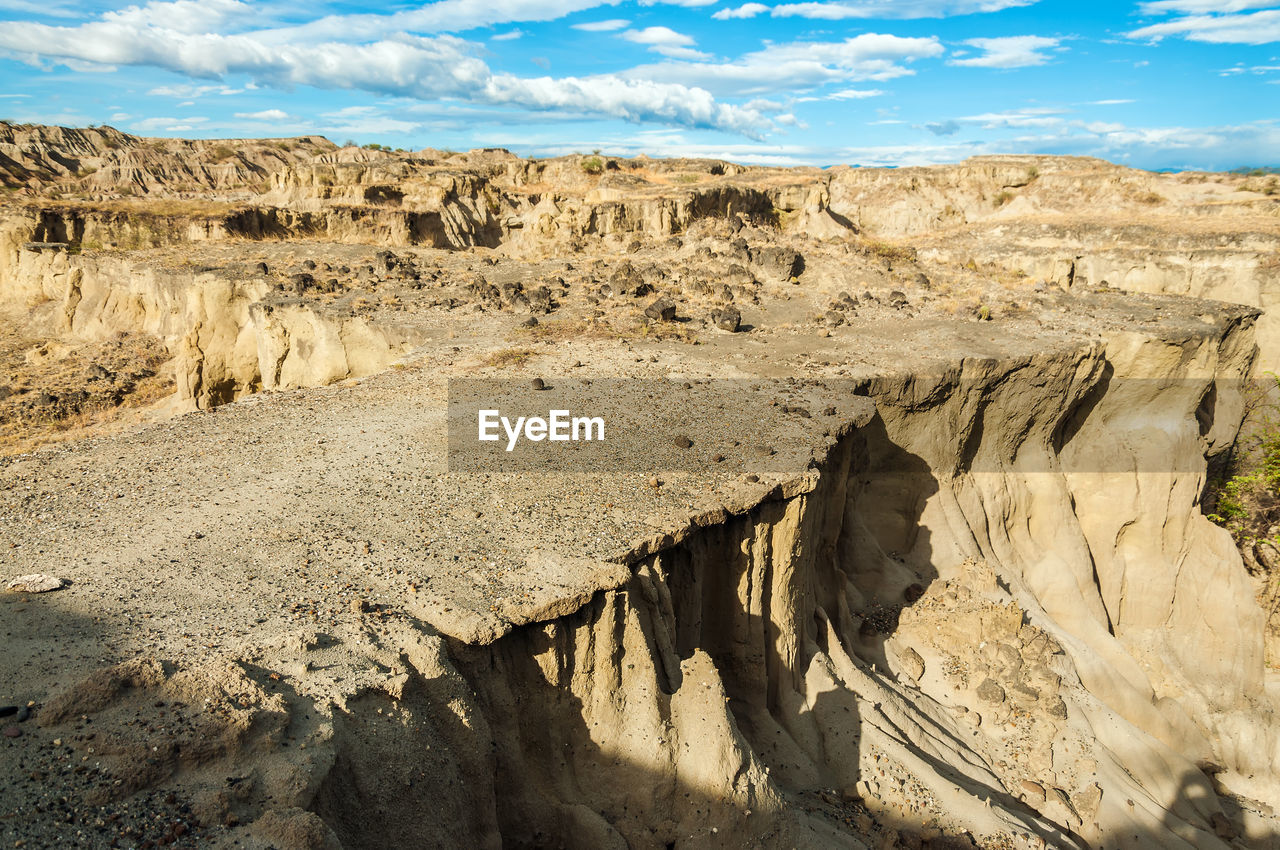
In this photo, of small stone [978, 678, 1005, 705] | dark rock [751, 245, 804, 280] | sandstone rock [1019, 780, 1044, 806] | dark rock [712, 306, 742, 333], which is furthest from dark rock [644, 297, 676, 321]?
sandstone rock [1019, 780, 1044, 806]

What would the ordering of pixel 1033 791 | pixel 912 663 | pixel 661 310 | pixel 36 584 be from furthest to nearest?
1. pixel 661 310
2. pixel 912 663
3. pixel 1033 791
4. pixel 36 584

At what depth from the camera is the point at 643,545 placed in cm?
984

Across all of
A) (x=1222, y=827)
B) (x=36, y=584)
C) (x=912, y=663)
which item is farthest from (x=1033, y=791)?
(x=36, y=584)

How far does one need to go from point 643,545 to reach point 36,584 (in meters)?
6.94

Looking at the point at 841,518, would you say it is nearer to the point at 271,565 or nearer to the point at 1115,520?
the point at 1115,520

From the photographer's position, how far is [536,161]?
4384 cm

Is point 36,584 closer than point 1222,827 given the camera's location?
Yes

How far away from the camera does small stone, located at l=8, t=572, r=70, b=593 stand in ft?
26.3

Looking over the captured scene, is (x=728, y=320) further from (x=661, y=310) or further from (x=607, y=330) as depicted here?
(x=607, y=330)

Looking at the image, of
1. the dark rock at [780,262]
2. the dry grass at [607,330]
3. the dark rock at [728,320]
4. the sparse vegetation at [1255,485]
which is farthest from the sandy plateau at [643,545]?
the sparse vegetation at [1255,485]

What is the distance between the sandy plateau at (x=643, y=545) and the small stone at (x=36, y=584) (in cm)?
5

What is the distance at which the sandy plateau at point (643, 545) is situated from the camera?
6.96 metres

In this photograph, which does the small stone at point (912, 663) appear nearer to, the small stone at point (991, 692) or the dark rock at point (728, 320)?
the small stone at point (991, 692)

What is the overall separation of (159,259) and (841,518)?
1027 inches
